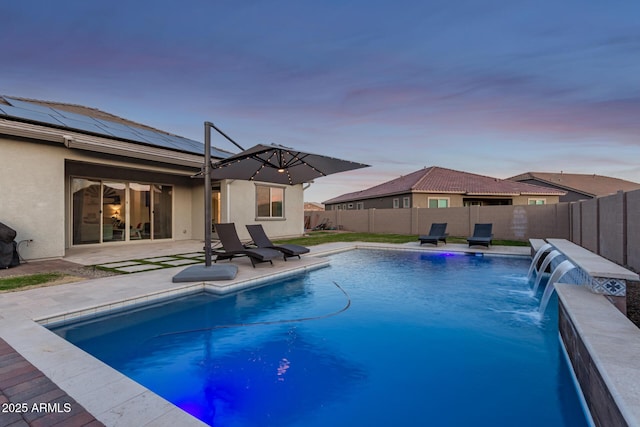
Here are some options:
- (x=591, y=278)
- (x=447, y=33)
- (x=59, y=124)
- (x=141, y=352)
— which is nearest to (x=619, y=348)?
(x=591, y=278)

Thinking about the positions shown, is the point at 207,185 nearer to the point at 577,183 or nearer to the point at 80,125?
the point at 80,125

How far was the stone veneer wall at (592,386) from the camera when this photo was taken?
186 cm

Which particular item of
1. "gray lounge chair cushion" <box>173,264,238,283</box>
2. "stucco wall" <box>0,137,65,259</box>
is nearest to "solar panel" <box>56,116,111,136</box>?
"stucco wall" <box>0,137,65,259</box>

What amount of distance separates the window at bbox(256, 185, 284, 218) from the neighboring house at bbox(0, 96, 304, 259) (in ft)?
0.17

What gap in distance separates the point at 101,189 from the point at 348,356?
41.2 ft

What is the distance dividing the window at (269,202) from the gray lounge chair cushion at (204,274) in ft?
28.8

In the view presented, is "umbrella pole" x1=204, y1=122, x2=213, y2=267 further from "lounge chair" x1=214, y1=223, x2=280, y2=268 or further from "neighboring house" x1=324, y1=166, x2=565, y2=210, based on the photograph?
"neighboring house" x1=324, y1=166, x2=565, y2=210

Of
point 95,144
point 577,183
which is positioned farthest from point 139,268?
point 577,183

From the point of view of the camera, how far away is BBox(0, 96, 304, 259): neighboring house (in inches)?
342

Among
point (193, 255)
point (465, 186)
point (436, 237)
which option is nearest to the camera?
point (193, 255)

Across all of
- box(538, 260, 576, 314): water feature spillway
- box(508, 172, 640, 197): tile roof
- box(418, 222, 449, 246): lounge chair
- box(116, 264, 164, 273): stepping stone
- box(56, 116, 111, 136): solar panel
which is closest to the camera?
box(538, 260, 576, 314): water feature spillway

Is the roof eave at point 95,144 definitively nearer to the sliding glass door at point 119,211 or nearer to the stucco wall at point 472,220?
the sliding glass door at point 119,211

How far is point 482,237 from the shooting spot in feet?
41.9

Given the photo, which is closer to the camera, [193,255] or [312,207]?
[193,255]
